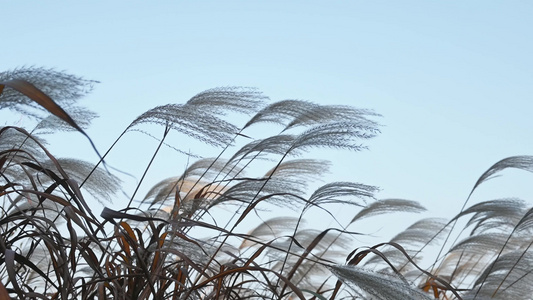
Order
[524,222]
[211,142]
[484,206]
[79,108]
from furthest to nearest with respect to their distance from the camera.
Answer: [484,206]
[524,222]
[79,108]
[211,142]

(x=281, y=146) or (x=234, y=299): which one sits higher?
(x=281, y=146)

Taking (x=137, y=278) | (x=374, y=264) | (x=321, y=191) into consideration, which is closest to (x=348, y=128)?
A: (x=321, y=191)

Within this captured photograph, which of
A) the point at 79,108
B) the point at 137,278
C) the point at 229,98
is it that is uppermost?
the point at 229,98

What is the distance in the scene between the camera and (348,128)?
1.94m

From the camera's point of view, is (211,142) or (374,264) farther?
(374,264)

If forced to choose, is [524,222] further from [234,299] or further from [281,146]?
[234,299]

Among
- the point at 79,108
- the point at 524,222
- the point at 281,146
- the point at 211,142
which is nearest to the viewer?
the point at 211,142

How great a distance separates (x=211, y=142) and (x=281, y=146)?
1.86 feet

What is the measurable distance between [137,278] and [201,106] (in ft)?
1.70

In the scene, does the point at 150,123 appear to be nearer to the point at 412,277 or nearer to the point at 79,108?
the point at 79,108

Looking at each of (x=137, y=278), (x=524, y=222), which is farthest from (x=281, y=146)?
(x=524, y=222)

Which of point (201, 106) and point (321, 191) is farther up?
point (201, 106)

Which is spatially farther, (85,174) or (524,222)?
(524,222)

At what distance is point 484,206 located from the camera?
2750 mm
